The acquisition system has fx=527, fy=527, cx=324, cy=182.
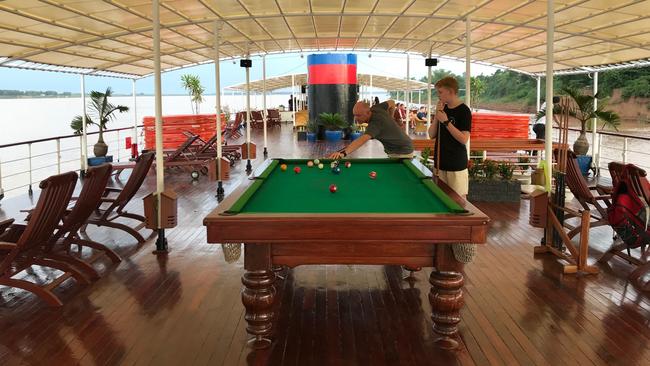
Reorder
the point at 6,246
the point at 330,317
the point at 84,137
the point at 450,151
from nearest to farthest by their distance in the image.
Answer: the point at 330,317
the point at 6,246
the point at 450,151
the point at 84,137

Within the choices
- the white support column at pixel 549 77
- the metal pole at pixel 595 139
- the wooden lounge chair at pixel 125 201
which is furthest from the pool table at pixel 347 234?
the metal pole at pixel 595 139

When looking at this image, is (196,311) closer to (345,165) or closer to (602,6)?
(345,165)

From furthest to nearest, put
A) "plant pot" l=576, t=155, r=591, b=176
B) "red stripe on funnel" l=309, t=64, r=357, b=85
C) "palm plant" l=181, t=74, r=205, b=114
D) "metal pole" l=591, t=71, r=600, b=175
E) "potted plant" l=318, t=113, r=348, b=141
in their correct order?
"palm plant" l=181, t=74, r=205, b=114 < "red stripe on funnel" l=309, t=64, r=357, b=85 < "potted plant" l=318, t=113, r=348, b=141 < "metal pole" l=591, t=71, r=600, b=175 < "plant pot" l=576, t=155, r=591, b=176

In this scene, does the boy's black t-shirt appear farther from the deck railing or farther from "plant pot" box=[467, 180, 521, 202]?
the deck railing

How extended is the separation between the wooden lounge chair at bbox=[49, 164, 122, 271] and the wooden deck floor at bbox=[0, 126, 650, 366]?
0.82ft

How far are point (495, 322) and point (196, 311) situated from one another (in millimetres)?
2078

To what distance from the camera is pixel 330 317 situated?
3.65m

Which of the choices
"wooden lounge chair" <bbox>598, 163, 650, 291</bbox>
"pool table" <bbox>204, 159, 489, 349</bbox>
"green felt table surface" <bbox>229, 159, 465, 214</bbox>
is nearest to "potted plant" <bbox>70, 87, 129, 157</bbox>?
"green felt table surface" <bbox>229, 159, 465, 214</bbox>

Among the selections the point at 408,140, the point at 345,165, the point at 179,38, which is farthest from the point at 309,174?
the point at 179,38

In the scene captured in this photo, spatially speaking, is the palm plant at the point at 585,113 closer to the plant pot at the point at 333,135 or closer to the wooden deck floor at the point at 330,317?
the wooden deck floor at the point at 330,317

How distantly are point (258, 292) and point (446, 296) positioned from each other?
1.12m

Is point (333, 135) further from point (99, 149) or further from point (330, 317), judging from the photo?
point (330, 317)

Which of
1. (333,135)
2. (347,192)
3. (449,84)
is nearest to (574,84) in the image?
(333,135)

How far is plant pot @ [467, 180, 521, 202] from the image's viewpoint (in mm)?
8008
